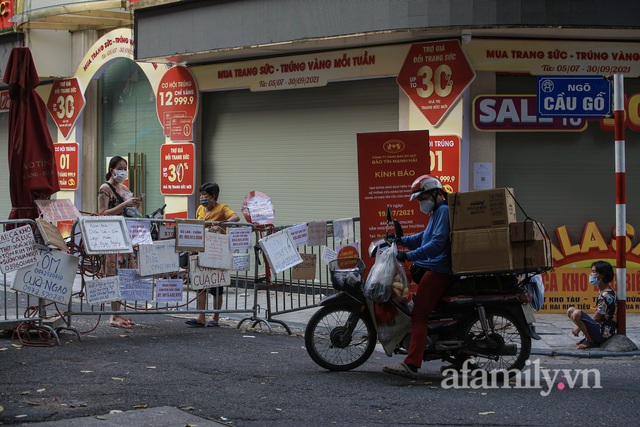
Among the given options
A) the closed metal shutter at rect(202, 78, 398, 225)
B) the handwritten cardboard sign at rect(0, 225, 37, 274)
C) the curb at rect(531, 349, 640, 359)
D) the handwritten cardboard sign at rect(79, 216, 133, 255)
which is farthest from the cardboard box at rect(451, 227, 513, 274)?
the closed metal shutter at rect(202, 78, 398, 225)

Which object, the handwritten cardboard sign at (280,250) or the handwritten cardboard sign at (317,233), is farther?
the handwritten cardboard sign at (317,233)

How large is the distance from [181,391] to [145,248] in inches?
120

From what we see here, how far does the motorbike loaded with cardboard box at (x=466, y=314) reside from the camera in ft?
26.6

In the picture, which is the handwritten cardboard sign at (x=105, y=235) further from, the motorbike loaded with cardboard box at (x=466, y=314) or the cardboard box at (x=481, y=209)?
the cardboard box at (x=481, y=209)

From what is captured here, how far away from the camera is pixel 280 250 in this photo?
428 inches

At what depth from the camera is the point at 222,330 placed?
36.2ft

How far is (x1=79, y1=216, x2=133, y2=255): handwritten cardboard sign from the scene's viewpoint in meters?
9.76

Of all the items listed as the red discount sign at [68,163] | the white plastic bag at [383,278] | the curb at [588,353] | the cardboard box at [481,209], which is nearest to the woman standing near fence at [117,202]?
the white plastic bag at [383,278]

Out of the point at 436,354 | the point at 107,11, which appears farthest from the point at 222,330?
the point at 107,11

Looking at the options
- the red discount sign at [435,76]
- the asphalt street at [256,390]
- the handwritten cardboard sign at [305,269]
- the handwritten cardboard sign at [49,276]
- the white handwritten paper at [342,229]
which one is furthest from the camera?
the red discount sign at [435,76]

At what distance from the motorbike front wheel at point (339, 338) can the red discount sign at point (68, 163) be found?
1178 cm

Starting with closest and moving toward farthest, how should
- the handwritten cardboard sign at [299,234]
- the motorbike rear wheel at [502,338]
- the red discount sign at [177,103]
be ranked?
the motorbike rear wheel at [502,338] → the handwritten cardboard sign at [299,234] → the red discount sign at [177,103]

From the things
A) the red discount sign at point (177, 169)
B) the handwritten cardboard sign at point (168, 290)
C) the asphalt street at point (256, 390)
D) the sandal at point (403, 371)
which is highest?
the red discount sign at point (177, 169)

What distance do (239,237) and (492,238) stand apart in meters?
3.74
